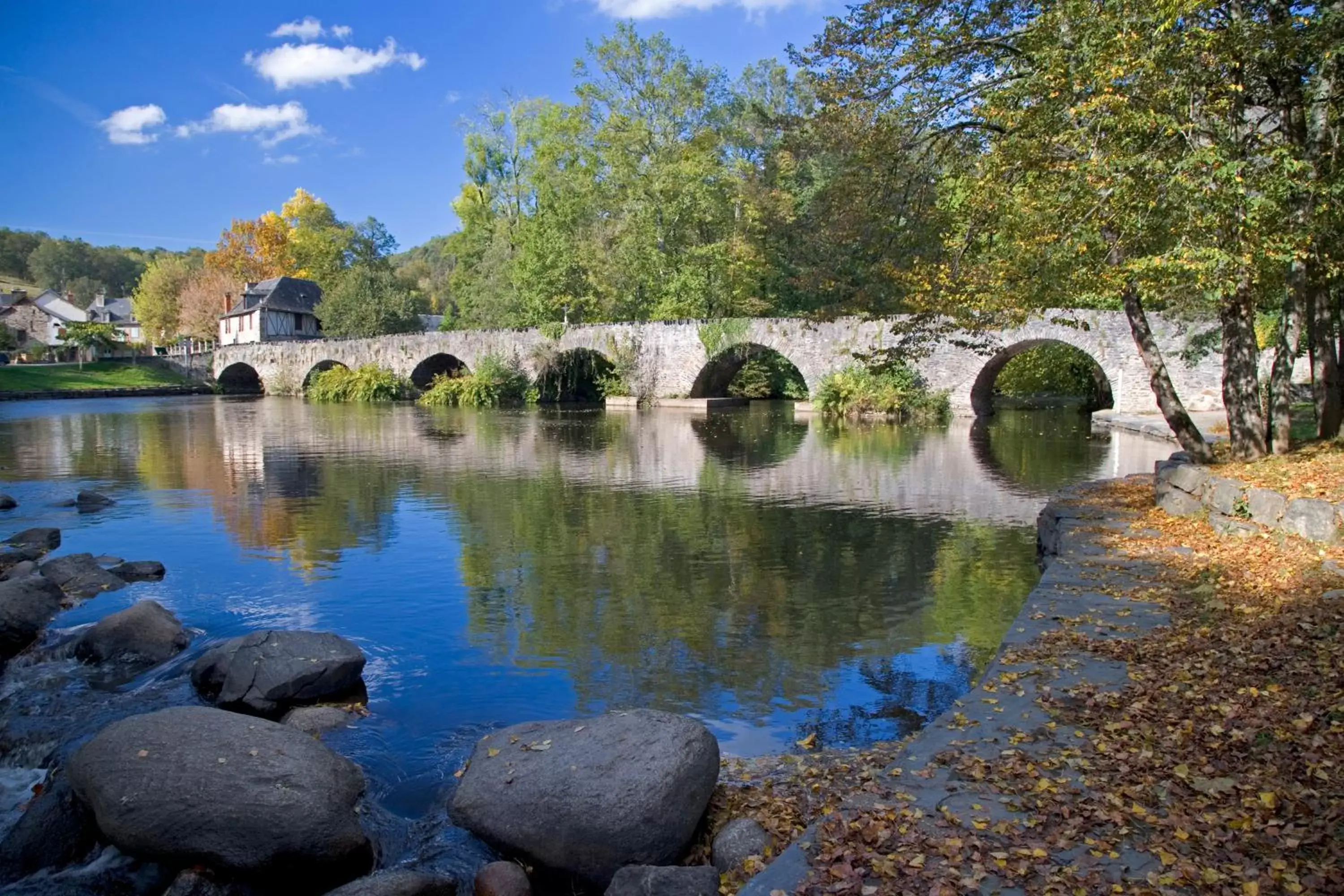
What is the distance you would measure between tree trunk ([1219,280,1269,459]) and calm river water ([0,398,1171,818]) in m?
2.69

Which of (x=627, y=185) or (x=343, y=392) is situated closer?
(x=627, y=185)

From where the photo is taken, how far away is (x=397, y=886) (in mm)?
4512

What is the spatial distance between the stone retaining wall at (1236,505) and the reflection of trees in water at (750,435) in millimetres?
10527

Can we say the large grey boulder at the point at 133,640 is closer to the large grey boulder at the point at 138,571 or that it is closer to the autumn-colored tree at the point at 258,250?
the large grey boulder at the point at 138,571

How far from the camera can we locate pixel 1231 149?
893 cm

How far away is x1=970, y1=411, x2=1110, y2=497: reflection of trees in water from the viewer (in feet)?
57.5

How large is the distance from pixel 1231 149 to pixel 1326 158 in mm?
1349

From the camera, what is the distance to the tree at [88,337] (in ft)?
210

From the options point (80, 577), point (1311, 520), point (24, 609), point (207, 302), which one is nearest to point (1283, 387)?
point (1311, 520)

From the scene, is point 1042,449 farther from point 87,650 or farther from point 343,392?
point 343,392

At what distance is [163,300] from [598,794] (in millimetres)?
77253

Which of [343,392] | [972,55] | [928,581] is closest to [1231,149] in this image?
[972,55]

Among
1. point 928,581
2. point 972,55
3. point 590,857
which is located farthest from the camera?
point 972,55

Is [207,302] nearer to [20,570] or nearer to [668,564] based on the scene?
[20,570]
